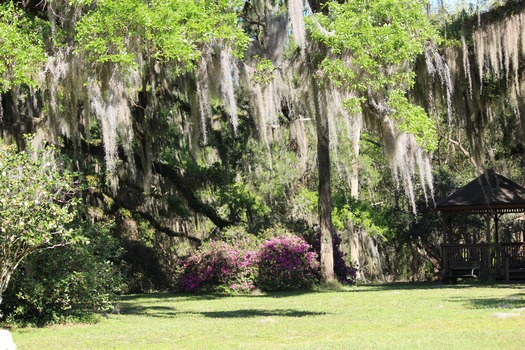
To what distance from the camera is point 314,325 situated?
419 inches

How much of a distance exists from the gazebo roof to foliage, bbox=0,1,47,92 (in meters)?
12.0

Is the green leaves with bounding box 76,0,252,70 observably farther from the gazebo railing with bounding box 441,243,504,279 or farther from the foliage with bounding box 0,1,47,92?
the gazebo railing with bounding box 441,243,504,279

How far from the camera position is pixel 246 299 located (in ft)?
55.9

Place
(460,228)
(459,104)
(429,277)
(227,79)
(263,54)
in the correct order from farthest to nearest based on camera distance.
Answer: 1. (429,277)
2. (460,228)
3. (459,104)
4. (263,54)
5. (227,79)

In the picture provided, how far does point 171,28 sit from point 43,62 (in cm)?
258

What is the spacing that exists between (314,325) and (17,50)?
5.87m

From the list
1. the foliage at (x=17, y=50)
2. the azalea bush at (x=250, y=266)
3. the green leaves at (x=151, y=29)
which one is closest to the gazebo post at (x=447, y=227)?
the azalea bush at (x=250, y=266)

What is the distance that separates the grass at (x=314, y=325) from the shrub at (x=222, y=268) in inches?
138

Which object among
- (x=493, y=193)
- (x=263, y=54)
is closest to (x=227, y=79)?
(x=263, y=54)

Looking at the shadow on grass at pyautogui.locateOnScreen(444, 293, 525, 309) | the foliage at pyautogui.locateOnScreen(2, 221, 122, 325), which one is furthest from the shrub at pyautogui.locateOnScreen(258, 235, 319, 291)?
the foliage at pyautogui.locateOnScreen(2, 221, 122, 325)

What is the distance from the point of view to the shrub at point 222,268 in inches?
765

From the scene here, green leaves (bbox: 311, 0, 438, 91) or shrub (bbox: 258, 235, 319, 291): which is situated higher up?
green leaves (bbox: 311, 0, 438, 91)

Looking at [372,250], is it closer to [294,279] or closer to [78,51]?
[294,279]

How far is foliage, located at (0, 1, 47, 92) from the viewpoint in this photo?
1165 centimetres
